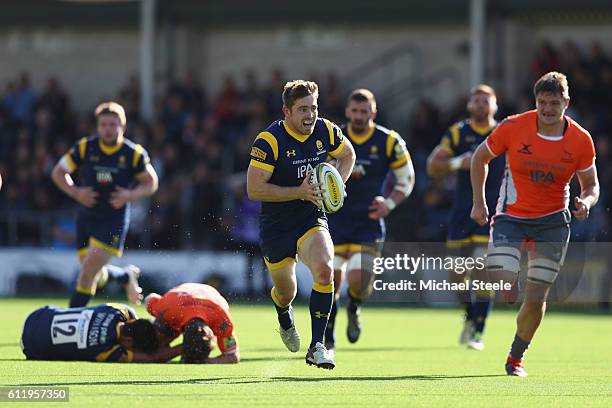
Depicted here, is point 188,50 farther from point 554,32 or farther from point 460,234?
point 460,234

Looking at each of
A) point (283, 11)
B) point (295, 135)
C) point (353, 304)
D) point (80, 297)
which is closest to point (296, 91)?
point (295, 135)

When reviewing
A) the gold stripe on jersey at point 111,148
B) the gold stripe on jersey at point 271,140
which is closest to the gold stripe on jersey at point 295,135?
the gold stripe on jersey at point 271,140

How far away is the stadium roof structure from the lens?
26.5 meters

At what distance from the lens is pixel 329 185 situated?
998cm

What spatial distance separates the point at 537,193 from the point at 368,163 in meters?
3.20

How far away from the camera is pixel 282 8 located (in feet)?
95.3

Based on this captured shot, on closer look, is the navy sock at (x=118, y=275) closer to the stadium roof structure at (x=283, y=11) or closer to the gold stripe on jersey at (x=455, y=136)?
the gold stripe on jersey at (x=455, y=136)

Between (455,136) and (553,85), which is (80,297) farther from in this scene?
(553,85)

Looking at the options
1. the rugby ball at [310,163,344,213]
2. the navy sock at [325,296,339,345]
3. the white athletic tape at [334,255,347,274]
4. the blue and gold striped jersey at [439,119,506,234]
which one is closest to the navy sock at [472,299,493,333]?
the blue and gold striped jersey at [439,119,506,234]

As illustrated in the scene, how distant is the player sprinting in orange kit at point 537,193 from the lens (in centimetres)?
1018

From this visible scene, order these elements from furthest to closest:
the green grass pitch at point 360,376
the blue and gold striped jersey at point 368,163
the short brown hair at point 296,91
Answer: the blue and gold striped jersey at point 368,163 → the short brown hair at point 296,91 → the green grass pitch at point 360,376

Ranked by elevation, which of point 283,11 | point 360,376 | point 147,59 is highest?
point 283,11

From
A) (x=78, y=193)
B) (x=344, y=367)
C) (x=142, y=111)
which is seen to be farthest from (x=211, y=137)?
(x=344, y=367)

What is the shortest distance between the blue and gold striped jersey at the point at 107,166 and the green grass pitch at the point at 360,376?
5.52 ft
